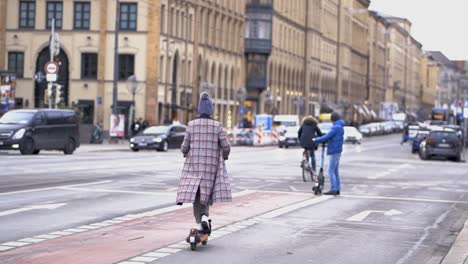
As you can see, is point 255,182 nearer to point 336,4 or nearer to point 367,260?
point 367,260

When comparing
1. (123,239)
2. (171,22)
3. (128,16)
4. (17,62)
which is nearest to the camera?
(123,239)

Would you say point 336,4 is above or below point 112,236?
above

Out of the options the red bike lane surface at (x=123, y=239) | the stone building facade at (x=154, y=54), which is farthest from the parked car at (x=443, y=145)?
the red bike lane surface at (x=123, y=239)

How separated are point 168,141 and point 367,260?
43.2 metres

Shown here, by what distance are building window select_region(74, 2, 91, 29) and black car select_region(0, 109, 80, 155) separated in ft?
96.5

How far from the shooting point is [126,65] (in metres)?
75.7

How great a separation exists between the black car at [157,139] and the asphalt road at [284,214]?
20.1 meters

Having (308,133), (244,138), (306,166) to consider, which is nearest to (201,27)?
(244,138)

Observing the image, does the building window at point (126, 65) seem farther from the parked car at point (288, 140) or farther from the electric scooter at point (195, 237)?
the electric scooter at point (195, 237)

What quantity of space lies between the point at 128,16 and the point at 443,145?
27529mm

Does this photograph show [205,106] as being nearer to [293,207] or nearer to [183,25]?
[293,207]

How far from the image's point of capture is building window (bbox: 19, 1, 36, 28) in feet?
250

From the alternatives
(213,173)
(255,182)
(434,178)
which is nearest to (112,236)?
(213,173)

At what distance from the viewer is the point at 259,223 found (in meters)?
17.2
